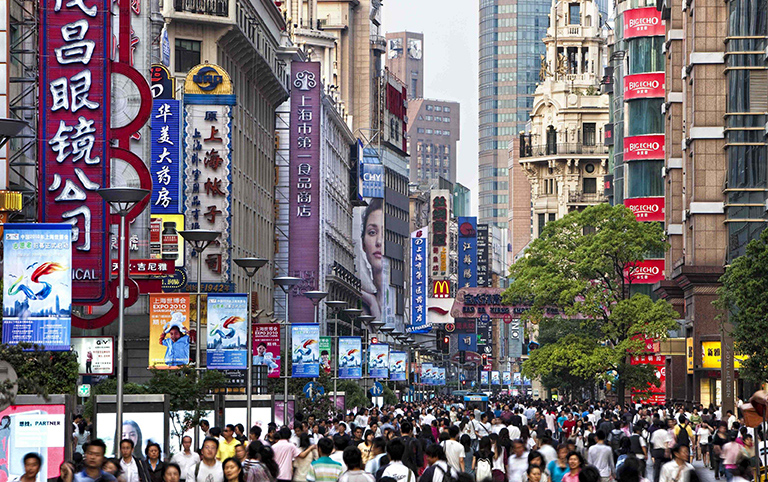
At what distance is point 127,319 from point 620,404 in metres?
21.0

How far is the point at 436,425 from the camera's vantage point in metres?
37.5

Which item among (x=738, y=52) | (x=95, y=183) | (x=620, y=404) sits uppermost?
(x=738, y=52)

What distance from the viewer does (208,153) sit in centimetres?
6844

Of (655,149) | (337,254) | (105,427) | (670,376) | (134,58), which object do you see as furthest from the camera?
(337,254)

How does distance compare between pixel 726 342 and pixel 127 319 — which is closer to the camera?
pixel 726 342

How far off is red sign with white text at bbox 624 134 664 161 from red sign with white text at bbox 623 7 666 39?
5912 mm

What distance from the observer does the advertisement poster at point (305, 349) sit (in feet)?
186

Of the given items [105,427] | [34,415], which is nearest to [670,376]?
[105,427]

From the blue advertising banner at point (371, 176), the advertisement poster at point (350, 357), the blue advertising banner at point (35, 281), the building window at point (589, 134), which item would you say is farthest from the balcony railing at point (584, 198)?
the blue advertising banner at point (35, 281)

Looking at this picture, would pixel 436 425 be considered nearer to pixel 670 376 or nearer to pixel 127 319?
pixel 127 319

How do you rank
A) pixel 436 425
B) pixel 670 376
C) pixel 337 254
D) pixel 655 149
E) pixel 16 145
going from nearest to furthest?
pixel 436 425 < pixel 16 145 < pixel 670 376 < pixel 655 149 < pixel 337 254

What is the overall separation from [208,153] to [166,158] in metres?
3.87

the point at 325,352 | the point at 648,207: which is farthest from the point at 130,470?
the point at 648,207

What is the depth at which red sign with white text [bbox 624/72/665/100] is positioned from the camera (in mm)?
93250
